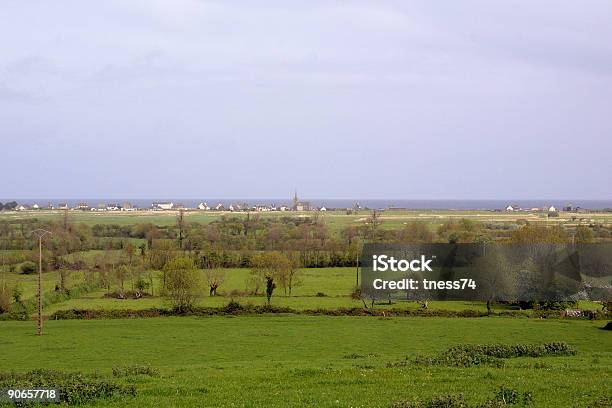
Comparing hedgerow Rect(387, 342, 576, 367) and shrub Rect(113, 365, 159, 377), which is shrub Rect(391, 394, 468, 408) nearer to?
hedgerow Rect(387, 342, 576, 367)

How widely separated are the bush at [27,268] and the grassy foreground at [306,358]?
21.1m

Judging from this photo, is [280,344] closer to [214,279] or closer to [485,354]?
[485,354]

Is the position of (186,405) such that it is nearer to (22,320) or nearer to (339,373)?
(339,373)

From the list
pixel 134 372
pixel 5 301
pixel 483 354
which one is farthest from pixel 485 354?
pixel 5 301

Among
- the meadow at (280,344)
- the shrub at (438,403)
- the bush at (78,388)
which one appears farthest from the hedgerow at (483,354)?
the bush at (78,388)

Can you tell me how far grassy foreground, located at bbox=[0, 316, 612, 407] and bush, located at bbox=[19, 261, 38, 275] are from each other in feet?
69.3

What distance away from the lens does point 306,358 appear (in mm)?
26594

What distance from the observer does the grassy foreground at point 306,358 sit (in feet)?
43.6

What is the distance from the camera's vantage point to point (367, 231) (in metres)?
90.2

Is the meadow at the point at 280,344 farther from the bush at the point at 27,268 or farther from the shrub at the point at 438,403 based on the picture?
the bush at the point at 27,268

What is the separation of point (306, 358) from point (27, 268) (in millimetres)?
46369

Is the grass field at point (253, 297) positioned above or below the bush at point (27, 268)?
below

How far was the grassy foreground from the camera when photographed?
13.3 meters

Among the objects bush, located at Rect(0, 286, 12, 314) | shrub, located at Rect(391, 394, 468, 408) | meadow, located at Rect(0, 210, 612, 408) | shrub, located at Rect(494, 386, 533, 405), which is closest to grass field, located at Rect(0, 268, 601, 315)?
meadow, located at Rect(0, 210, 612, 408)
